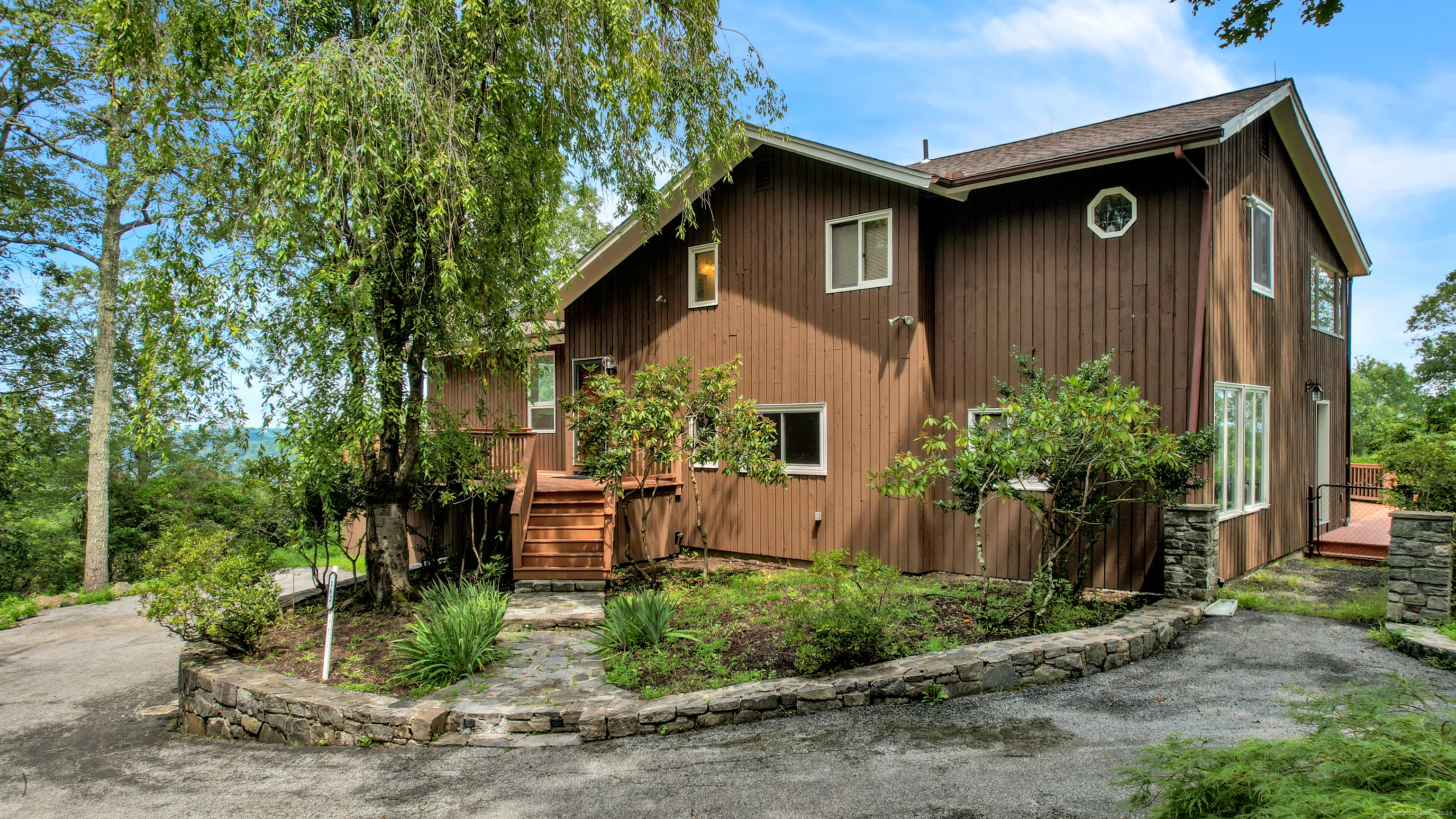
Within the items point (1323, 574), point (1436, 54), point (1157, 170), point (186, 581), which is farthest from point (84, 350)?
point (1436, 54)

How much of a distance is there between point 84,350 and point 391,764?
17.5 m

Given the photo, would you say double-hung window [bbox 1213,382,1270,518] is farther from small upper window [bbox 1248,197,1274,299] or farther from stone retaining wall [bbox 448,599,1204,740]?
stone retaining wall [bbox 448,599,1204,740]

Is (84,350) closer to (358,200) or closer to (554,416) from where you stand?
(554,416)

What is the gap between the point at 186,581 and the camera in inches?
262

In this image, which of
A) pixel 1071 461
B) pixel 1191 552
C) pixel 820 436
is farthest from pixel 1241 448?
pixel 820 436

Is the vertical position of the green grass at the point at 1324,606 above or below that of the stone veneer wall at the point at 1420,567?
below

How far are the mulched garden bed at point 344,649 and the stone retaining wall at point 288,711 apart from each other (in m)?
0.25

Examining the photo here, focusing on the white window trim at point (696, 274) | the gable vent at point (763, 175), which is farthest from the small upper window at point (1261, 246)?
the white window trim at point (696, 274)

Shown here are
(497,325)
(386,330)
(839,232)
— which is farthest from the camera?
(839,232)

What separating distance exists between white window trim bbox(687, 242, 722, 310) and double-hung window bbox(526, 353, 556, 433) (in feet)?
11.2

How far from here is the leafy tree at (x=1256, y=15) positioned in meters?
5.52

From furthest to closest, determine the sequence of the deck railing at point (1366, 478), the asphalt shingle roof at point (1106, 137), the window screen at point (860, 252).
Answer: the deck railing at point (1366, 478), the window screen at point (860, 252), the asphalt shingle roof at point (1106, 137)

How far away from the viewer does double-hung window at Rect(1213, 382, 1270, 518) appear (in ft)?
27.8

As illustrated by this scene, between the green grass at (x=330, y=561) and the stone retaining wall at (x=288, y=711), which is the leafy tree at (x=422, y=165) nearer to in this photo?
the stone retaining wall at (x=288, y=711)
